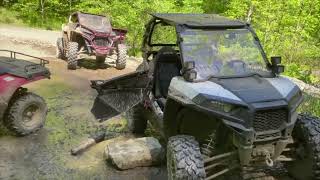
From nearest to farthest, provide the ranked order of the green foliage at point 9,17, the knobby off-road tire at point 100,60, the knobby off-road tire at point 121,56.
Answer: the knobby off-road tire at point 121,56 < the knobby off-road tire at point 100,60 < the green foliage at point 9,17

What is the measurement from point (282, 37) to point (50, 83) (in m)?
8.29

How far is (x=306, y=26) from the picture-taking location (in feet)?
49.9

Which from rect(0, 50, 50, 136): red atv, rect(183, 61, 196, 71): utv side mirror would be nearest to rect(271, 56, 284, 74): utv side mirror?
rect(183, 61, 196, 71): utv side mirror

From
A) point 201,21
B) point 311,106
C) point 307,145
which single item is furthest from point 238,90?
point 311,106

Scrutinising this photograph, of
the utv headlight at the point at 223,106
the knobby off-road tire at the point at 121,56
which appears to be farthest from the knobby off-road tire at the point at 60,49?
the utv headlight at the point at 223,106

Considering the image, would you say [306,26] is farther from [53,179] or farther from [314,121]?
[53,179]

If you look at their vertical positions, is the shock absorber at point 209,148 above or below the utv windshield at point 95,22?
below

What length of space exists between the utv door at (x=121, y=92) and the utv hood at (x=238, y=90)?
113 centimetres

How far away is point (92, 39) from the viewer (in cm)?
1253

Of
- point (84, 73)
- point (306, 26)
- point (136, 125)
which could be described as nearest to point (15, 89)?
point (136, 125)

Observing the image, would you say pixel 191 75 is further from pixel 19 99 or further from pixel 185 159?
pixel 19 99

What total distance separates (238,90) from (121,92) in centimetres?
216

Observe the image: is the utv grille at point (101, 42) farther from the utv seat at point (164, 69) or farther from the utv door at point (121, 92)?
the utv door at point (121, 92)

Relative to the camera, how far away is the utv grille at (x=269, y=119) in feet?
13.9
